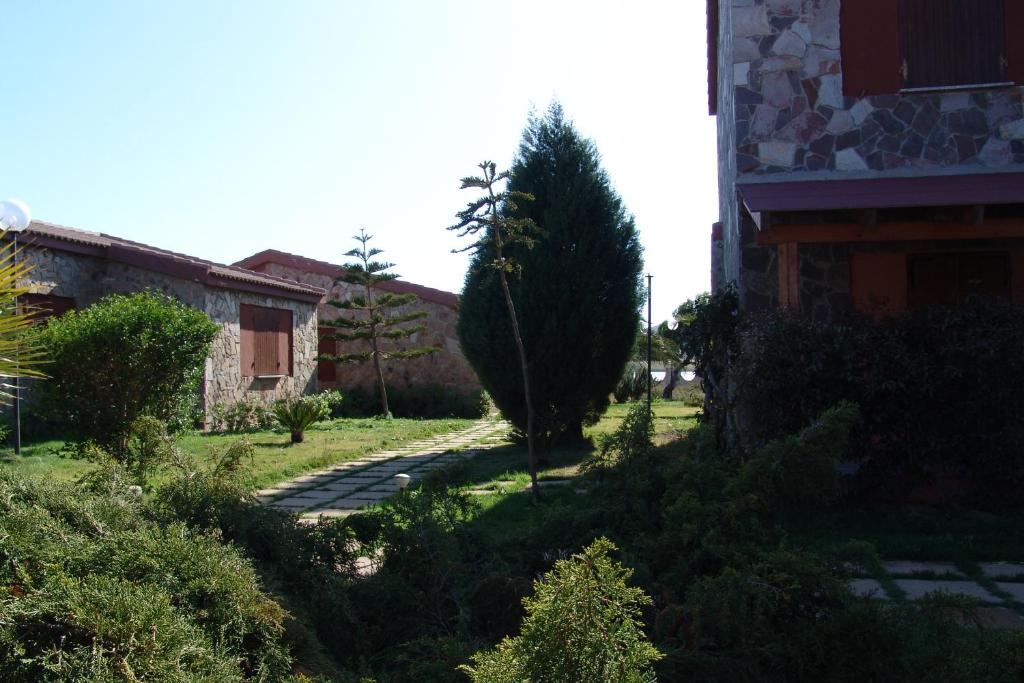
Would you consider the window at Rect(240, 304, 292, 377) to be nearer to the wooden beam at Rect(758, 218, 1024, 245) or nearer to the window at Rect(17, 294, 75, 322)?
the window at Rect(17, 294, 75, 322)

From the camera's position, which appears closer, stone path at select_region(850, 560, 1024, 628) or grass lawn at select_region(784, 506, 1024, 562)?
stone path at select_region(850, 560, 1024, 628)

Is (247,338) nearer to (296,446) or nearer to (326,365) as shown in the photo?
(296,446)

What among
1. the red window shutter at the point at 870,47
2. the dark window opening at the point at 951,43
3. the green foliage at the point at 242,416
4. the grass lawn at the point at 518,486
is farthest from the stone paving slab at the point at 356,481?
the dark window opening at the point at 951,43

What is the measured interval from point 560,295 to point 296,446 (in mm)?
4272

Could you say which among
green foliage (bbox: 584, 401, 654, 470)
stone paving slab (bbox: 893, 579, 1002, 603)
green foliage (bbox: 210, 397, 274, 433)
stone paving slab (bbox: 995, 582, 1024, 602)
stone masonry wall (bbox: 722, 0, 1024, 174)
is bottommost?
stone paving slab (bbox: 995, 582, 1024, 602)

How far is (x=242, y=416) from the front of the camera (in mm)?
13109

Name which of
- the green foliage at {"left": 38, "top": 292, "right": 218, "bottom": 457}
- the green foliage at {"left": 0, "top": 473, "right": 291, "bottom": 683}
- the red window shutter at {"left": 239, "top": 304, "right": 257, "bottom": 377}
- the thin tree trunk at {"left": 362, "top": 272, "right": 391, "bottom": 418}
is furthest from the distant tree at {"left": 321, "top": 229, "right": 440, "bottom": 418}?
the green foliage at {"left": 0, "top": 473, "right": 291, "bottom": 683}

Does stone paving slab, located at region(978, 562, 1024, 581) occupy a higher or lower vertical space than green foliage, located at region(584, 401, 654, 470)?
lower

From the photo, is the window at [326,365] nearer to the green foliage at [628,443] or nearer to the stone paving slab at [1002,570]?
the green foliage at [628,443]

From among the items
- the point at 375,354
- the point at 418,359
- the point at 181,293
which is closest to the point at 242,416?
the point at 181,293

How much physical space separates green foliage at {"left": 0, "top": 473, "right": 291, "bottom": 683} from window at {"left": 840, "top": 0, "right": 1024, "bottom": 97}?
7253 millimetres

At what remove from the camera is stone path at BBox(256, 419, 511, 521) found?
22.0 feet

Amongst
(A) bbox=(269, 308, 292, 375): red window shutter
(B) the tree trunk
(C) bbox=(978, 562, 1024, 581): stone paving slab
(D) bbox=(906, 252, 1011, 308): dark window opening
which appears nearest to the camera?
(C) bbox=(978, 562, 1024, 581): stone paving slab

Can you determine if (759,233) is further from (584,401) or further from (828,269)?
(584,401)
